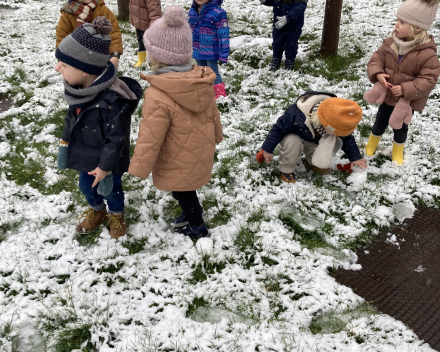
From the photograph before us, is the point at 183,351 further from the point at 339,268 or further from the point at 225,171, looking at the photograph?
the point at 225,171

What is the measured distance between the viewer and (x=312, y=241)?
341 cm

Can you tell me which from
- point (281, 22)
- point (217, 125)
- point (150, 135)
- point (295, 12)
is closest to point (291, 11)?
point (295, 12)

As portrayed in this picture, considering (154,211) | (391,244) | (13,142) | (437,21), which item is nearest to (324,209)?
(391,244)

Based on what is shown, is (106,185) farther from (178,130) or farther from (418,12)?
(418,12)

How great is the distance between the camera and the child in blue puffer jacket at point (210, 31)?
17.5 ft

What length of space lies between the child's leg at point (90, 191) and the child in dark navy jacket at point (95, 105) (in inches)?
6.4

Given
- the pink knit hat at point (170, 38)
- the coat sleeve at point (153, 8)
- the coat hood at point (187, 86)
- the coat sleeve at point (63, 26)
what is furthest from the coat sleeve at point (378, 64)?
the coat sleeve at point (153, 8)

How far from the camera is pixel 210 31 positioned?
548 centimetres

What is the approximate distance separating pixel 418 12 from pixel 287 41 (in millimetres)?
3401

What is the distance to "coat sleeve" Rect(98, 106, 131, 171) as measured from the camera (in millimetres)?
2662

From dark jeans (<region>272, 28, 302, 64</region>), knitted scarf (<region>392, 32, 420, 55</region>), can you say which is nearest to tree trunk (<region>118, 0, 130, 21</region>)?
dark jeans (<region>272, 28, 302, 64</region>)

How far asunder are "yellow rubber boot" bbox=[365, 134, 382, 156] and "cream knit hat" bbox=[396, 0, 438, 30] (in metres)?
1.39

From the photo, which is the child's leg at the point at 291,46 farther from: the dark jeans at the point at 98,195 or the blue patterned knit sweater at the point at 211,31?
the dark jeans at the point at 98,195

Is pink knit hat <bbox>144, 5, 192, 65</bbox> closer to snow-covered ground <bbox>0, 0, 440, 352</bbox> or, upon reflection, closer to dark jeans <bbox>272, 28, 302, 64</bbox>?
snow-covered ground <bbox>0, 0, 440, 352</bbox>
